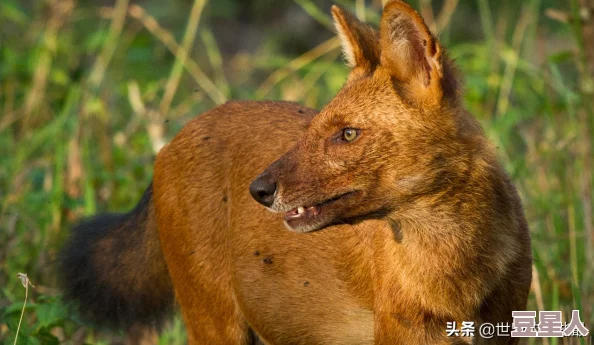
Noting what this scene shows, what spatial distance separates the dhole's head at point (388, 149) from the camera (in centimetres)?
447

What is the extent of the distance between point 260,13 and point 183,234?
11498 mm

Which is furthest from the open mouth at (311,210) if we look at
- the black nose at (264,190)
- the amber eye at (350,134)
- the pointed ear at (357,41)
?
the pointed ear at (357,41)

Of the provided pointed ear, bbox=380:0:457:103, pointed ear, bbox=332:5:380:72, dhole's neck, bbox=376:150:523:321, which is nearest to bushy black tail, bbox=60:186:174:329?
pointed ear, bbox=332:5:380:72

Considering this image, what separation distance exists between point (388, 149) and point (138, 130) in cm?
484

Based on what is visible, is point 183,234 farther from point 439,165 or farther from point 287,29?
point 287,29

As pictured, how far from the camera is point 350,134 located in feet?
14.9

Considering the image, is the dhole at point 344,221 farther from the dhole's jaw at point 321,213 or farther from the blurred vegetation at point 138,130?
the blurred vegetation at point 138,130

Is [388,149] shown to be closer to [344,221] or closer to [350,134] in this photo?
[350,134]

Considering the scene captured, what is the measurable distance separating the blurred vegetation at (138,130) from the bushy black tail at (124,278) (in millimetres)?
131

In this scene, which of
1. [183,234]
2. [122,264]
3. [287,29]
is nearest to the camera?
[183,234]

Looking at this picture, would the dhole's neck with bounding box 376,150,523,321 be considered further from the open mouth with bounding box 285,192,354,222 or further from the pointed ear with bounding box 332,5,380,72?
the pointed ear with bounding box 332,5,380,72

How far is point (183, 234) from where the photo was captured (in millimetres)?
5461

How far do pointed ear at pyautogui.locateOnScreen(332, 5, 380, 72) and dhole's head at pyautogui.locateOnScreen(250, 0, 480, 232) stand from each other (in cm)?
25

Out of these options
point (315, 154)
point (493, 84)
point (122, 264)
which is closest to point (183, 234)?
point (122, 264)
